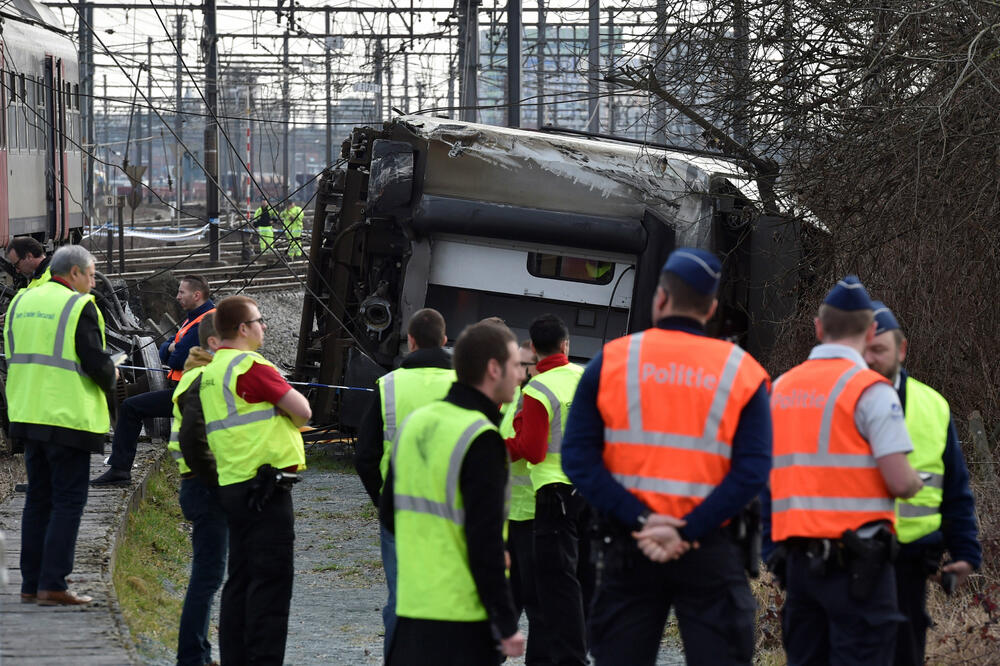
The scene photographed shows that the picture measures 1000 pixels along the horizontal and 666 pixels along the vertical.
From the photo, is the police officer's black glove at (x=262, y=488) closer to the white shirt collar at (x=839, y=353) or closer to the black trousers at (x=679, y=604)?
the black trousers at (x=679, y=604)

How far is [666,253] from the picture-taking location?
10.4m

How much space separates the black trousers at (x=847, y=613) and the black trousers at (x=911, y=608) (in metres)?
0.17

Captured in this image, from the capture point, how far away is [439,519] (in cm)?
419

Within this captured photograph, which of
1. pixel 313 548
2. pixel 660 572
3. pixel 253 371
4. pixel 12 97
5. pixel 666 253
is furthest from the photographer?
pixel 12 97

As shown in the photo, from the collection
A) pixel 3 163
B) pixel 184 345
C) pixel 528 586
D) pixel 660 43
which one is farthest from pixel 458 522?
pixel 3 163

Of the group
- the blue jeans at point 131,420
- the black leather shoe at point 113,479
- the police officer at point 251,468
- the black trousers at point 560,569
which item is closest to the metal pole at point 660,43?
the blue jeans at point 131,420

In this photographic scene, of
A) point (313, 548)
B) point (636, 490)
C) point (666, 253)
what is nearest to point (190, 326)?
point (313, 548)

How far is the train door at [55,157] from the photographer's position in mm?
16219

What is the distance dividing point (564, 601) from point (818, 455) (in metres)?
2.00

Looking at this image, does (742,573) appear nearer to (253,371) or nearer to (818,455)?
(818,455)

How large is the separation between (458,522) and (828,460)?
1.13 m

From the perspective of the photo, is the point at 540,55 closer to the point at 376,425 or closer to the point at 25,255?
the point at 25,255

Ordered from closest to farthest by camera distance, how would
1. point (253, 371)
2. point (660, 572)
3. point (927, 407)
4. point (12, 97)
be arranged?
point (660, 572) → point (927, 407) → point (253, 371) → point (12, 97)

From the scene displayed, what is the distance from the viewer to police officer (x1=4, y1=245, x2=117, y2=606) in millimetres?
6820
